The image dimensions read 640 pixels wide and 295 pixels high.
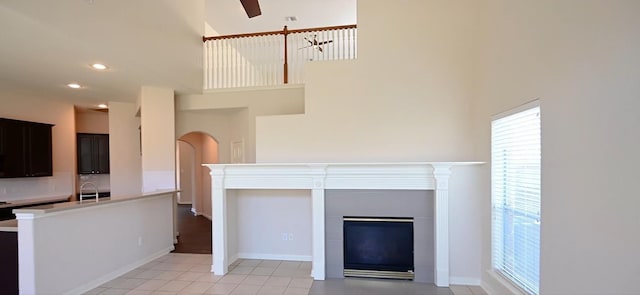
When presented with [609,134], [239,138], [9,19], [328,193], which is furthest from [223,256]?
[609,134]

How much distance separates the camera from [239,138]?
20.7 ft

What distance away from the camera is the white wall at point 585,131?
1645 millimetres

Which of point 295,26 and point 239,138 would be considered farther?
point 295,26

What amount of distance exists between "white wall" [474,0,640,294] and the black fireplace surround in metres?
1.65

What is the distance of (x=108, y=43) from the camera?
12.0ft

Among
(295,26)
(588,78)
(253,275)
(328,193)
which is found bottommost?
(253,275)

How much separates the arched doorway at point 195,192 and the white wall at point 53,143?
2190 mm

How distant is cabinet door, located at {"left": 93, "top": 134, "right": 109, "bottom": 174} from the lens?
22.4 feet

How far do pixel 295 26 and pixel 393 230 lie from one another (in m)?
5.50

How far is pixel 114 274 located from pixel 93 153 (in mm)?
3981

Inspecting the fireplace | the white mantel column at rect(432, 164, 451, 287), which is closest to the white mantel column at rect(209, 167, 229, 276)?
the fireplace

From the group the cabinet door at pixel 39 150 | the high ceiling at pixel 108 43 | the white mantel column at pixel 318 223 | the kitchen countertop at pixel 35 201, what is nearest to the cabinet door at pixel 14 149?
the cabinet door at pixel 39 150

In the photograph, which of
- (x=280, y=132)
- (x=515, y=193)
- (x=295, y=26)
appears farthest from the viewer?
(x=295, y=26)

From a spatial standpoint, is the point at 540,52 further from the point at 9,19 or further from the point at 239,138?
the point at 239,138
